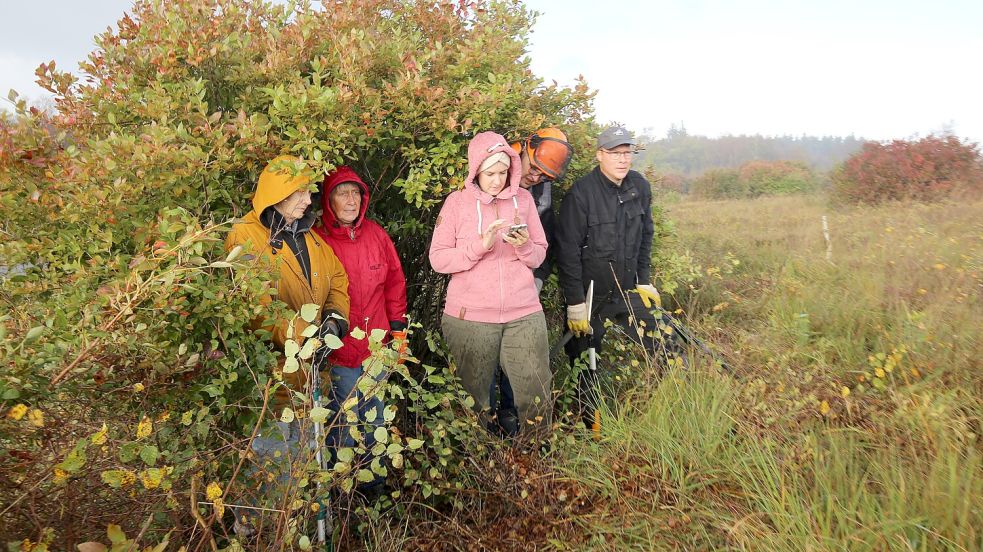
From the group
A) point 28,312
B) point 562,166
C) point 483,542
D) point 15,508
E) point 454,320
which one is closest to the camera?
point 15,508

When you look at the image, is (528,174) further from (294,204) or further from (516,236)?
(294,204)

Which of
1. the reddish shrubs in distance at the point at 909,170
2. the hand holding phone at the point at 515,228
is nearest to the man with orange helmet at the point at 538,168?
the hand holding phone at the point at 515,228

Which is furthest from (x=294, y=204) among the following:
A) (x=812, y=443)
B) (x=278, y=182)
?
(x=812, y=443)

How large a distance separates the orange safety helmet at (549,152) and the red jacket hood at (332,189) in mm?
1017

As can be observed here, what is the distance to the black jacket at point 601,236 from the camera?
3787mm

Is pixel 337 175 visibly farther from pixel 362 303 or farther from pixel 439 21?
pixel 439 21

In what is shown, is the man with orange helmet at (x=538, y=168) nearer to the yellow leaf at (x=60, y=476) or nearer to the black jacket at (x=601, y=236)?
the black jacket at (x=601, y=236)

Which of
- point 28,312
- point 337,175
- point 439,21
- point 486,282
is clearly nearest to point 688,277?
point 486,282

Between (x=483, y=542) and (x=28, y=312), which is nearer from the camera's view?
(x=28, y=312)

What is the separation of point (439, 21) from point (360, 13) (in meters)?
0.69

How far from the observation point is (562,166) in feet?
11.6

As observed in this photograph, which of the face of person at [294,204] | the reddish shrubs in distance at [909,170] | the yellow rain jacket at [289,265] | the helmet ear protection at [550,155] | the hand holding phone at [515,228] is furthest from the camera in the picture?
the reddish shrubs in distance at [909,170]

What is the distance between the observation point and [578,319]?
377 centimetres

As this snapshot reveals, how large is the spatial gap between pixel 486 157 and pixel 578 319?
52.2 inches
